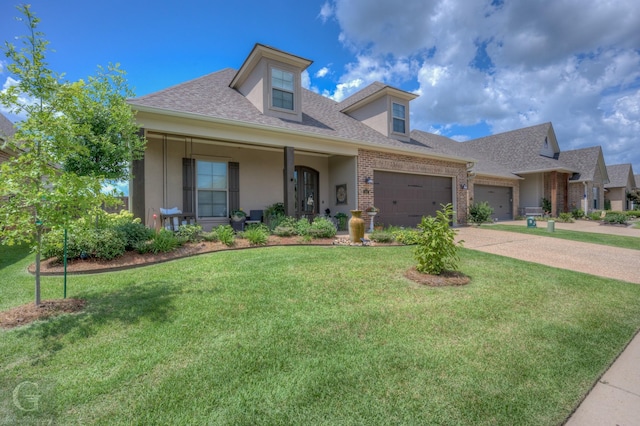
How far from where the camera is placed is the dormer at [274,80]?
30.8ft

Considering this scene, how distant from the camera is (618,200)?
100 feet

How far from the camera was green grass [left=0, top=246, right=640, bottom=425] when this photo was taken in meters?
1.96

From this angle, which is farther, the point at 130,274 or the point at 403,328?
the point at 130,274

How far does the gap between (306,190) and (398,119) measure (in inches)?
216

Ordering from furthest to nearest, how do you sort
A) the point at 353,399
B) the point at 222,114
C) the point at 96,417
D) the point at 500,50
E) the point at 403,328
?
the point at 500,50 < the point at 222,114 < the point at 403,328 < the point at 353,399 < the point at 96,417

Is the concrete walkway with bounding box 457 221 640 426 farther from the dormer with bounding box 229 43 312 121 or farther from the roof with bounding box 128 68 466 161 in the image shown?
the dormer with bounding box 229 43 312 121

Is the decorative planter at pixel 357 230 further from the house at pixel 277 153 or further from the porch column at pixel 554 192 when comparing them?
the porch column at pixel 554 192

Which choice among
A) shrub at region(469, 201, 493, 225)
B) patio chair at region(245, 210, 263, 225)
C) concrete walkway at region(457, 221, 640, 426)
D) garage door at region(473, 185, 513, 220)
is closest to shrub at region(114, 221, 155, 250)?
patio chair at region(245, 210, 263, 225)

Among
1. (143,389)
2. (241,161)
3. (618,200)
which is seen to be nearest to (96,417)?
(143,389)

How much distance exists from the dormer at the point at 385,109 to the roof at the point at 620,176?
108 ft

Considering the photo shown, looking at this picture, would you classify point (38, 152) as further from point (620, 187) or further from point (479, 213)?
point (620, 187)

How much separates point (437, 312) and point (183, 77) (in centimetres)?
1186

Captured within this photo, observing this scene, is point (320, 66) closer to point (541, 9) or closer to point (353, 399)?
point (541, 9)

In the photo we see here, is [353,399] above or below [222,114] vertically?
below
